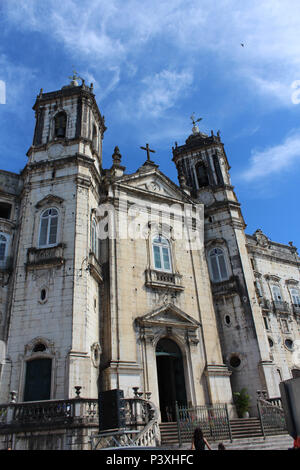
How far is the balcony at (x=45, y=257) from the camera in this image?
1783 centimetres

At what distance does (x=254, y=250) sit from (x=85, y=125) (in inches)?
700

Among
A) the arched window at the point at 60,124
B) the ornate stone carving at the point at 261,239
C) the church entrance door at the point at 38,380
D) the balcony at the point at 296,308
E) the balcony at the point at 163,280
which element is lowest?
the church entrance door at the point at 38,380

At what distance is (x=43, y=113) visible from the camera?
80.4 ft

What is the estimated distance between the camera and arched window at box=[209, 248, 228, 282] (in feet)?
81.9

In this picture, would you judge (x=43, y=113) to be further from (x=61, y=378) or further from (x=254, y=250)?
(x=254, y=250)

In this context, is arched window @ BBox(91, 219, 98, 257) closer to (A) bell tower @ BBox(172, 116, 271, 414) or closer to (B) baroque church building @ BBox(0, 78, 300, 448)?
(B) baroque church building @ BBox(0, 78, 300, 448)

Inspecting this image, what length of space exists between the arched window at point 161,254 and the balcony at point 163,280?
59 cm

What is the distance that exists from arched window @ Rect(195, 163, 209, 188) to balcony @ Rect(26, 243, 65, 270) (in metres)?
15.2

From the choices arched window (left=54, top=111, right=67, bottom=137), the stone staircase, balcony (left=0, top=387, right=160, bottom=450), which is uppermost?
arched window (left=54, top=111, right=67, bottom=137)

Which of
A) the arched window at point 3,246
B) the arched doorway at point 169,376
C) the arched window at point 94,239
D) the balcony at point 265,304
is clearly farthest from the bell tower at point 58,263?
the balcony at point 265,304

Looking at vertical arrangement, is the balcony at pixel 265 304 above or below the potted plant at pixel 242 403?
above

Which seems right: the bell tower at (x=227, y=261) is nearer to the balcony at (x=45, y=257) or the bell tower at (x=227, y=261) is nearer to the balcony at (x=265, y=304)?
the balcony at (x=265, y=304)

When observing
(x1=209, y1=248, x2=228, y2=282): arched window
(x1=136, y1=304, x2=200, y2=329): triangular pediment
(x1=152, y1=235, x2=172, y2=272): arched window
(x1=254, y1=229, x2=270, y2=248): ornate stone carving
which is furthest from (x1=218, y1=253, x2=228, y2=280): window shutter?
(x1=254, y1=229, x2=270, y2=248): ornate stone carving

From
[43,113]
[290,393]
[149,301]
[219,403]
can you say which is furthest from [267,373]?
[43,113]
